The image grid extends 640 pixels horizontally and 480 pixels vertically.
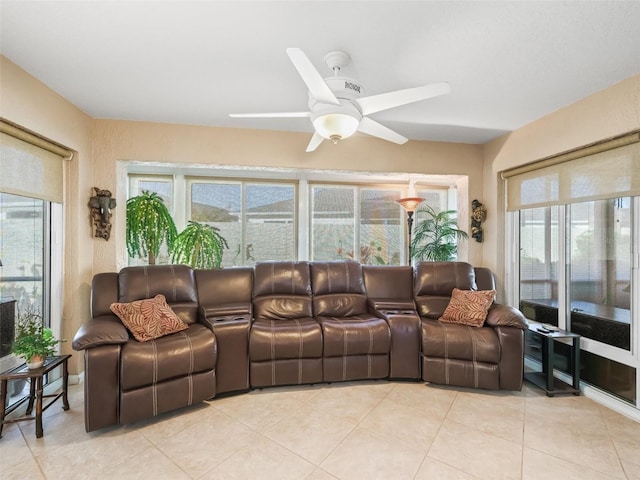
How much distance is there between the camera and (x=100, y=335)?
2.18m

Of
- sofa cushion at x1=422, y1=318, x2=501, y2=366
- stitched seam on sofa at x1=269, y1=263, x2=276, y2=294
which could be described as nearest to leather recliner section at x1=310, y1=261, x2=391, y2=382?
sofa cushion at x1=422, y1=318, x2=501, y2=366

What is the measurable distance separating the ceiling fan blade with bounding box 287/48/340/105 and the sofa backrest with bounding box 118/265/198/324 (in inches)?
87.2

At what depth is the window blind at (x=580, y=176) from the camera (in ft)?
7.91

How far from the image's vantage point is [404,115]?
9.94 feet

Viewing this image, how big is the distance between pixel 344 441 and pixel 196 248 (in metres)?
2.58

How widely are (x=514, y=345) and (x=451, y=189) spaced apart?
3004 millimetres

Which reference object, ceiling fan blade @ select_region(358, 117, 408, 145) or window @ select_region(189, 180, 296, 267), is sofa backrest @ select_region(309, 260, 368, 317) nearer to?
window @ select_region(189, 180, 296, 267)

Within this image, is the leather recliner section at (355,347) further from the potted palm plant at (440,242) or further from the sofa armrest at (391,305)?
the potted palm plant at (440,242)

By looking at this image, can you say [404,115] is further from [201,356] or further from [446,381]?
[201,356]

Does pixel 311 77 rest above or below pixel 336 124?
above

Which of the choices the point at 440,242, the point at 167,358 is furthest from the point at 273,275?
the point at 440,242

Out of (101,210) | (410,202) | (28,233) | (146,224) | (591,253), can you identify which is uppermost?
(410,202)

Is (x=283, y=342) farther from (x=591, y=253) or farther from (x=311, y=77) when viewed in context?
(x=591, y=253)

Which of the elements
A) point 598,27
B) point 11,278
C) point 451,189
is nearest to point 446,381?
point 598,27
